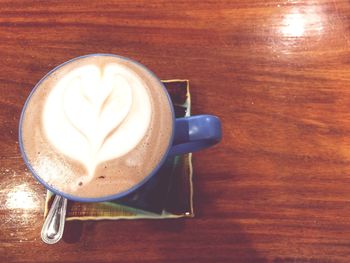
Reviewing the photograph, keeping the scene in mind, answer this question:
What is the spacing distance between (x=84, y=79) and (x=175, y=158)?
256 mm

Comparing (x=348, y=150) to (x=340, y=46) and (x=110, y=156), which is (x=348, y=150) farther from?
(x=110, y=156)

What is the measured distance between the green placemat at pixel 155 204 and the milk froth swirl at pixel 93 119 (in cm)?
15

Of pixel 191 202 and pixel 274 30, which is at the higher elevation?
pixel 274 30

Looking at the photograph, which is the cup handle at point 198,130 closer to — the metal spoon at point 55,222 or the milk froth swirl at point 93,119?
the milk froth swirl at point 93,119

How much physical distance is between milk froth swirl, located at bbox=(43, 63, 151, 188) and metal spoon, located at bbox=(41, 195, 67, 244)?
170 millimetres

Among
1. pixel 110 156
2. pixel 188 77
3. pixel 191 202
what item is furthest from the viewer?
pixel 188 77

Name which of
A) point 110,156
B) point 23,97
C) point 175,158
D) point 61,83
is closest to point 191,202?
point 175,158

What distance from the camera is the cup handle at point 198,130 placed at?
58cm

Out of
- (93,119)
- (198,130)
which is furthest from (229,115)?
(93,119)

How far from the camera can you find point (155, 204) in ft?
2.30

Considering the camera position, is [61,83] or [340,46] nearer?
[61,83]

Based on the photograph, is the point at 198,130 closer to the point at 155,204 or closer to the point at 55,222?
the point at 155,204

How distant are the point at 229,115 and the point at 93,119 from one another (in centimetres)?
34

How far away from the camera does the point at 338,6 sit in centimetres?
89
